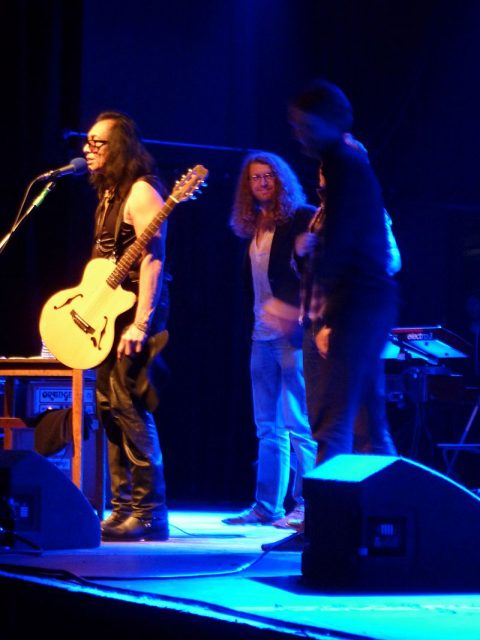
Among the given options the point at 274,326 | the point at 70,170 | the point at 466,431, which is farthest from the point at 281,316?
the point at 466,431

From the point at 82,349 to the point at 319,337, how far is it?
1.45 metres

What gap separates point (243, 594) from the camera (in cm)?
258

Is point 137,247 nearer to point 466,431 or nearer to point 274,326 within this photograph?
point 274,326

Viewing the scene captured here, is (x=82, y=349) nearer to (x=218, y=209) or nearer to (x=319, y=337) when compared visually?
(x=319, y=337)

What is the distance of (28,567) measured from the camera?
9.28ft

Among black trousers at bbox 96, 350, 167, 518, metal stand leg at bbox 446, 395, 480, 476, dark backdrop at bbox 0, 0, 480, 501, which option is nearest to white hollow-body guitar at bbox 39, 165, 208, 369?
black trousers at bbox 96, 350, 167, 518

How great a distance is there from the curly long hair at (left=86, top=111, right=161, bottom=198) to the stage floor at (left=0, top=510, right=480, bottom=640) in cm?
169

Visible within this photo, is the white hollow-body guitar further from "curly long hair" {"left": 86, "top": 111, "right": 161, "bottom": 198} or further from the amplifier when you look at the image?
the amplifier

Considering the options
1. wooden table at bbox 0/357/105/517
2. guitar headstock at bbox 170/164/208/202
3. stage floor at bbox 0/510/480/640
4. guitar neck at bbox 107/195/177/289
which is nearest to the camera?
stage floor at bbox 0/510/480/640

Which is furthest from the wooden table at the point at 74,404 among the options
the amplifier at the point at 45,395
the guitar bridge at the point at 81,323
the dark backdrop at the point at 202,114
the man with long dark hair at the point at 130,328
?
the dark backdrop at the point at 202,114

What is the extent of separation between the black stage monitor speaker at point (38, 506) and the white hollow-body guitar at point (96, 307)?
95cm

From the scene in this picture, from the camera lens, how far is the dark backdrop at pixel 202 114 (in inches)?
279

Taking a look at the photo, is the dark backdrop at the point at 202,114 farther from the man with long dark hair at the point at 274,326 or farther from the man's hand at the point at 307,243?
the man's hand at the point at 307,243

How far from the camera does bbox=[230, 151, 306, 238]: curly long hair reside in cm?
535
